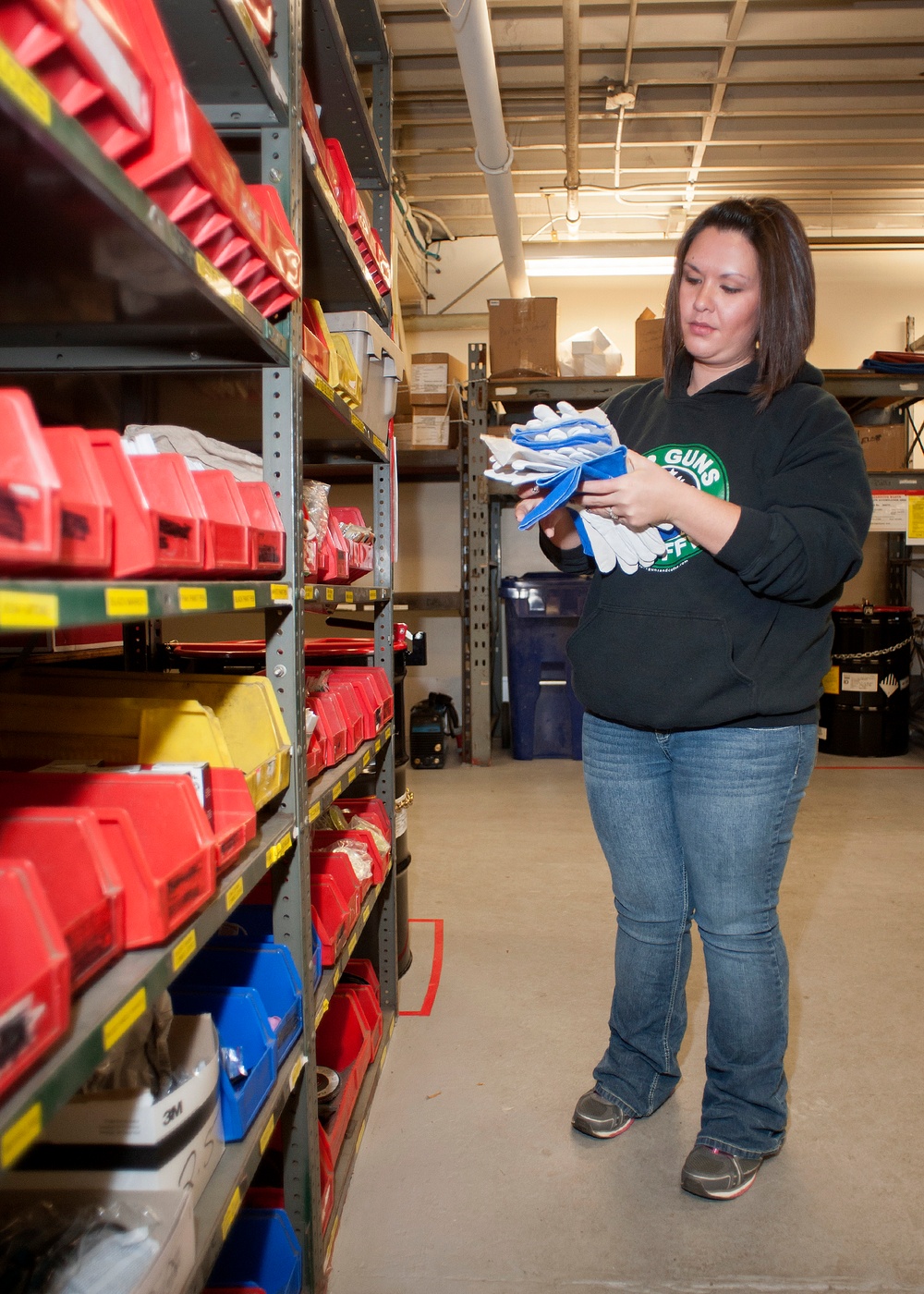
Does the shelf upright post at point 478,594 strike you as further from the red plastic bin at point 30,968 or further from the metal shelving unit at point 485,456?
the red plastic bin at point 30,968

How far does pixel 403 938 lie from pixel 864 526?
1.80 metres

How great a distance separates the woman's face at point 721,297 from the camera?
4.79 ft

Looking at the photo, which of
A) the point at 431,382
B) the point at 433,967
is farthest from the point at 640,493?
the point at 431,382

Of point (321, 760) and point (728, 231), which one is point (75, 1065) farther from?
point (728, 231)

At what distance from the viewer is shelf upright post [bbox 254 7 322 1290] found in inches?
50.9

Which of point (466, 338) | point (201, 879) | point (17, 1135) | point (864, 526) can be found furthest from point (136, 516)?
point (466, 338)

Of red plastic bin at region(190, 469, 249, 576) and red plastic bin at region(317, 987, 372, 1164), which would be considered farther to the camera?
red plastic bin at region(317, 987, 372, 1164)

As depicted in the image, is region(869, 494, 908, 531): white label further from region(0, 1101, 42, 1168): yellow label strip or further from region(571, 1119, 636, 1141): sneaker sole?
region(0, 1101, 42, 1168): yellow label strip

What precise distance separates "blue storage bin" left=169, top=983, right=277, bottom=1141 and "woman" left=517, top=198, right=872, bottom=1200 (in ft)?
2.58

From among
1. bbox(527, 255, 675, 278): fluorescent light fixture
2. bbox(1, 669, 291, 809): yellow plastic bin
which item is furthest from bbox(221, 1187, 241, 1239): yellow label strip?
bbox(527, 255, 675, 278): fluorescent light fixture

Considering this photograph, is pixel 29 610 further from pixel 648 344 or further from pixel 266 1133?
pixel 648 344

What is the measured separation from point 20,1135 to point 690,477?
1.34m

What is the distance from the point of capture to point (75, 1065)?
631 millimetres

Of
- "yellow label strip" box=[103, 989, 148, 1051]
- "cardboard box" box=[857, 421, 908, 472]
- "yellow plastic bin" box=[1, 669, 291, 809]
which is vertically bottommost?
"yellow label strip" box=[103, 989, 148, 1051]
